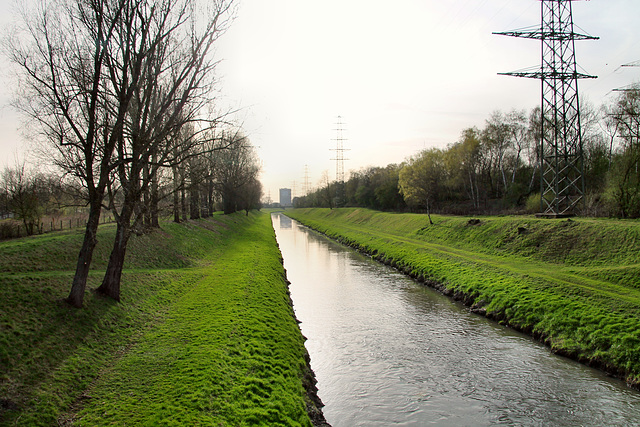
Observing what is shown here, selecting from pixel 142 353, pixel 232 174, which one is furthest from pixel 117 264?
pixel 232 174

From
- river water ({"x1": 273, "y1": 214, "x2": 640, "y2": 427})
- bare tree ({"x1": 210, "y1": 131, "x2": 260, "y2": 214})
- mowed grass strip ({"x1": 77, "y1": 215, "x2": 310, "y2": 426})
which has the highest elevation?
bare tree ({"x1": 210, "y1": 131, "x2": 260, "y2": 214})

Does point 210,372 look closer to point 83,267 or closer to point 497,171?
point 83,267

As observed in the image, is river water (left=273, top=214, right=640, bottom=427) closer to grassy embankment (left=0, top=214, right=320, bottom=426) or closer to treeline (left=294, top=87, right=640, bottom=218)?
grassy embankment (left=0, top=214, right=320, bottom=426)

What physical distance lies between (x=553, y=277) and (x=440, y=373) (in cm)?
974

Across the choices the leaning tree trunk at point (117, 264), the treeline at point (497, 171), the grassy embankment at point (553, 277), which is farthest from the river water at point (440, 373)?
the treeline at point (497, 171)

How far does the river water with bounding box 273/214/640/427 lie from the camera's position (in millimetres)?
8664

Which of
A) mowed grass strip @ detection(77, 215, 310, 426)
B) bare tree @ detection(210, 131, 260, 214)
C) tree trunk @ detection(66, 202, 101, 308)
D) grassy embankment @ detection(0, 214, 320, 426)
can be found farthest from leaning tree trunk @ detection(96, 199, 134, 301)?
bare tree @ detection(210, 131, 260, 214)

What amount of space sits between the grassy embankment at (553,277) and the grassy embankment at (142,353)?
28.3ft

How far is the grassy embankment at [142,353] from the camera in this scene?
6330 millimetres

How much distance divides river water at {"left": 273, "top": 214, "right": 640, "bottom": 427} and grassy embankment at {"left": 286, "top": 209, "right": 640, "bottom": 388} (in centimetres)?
76

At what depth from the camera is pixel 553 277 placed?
17.1 meters

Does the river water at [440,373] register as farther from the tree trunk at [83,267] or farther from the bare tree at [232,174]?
the bare tree at [232,174]

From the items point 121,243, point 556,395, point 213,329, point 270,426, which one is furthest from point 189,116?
point 556,395

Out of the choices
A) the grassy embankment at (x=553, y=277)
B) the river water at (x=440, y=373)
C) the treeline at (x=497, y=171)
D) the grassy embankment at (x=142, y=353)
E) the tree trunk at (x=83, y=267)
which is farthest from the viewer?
the treeline at (x=497, y=171)
